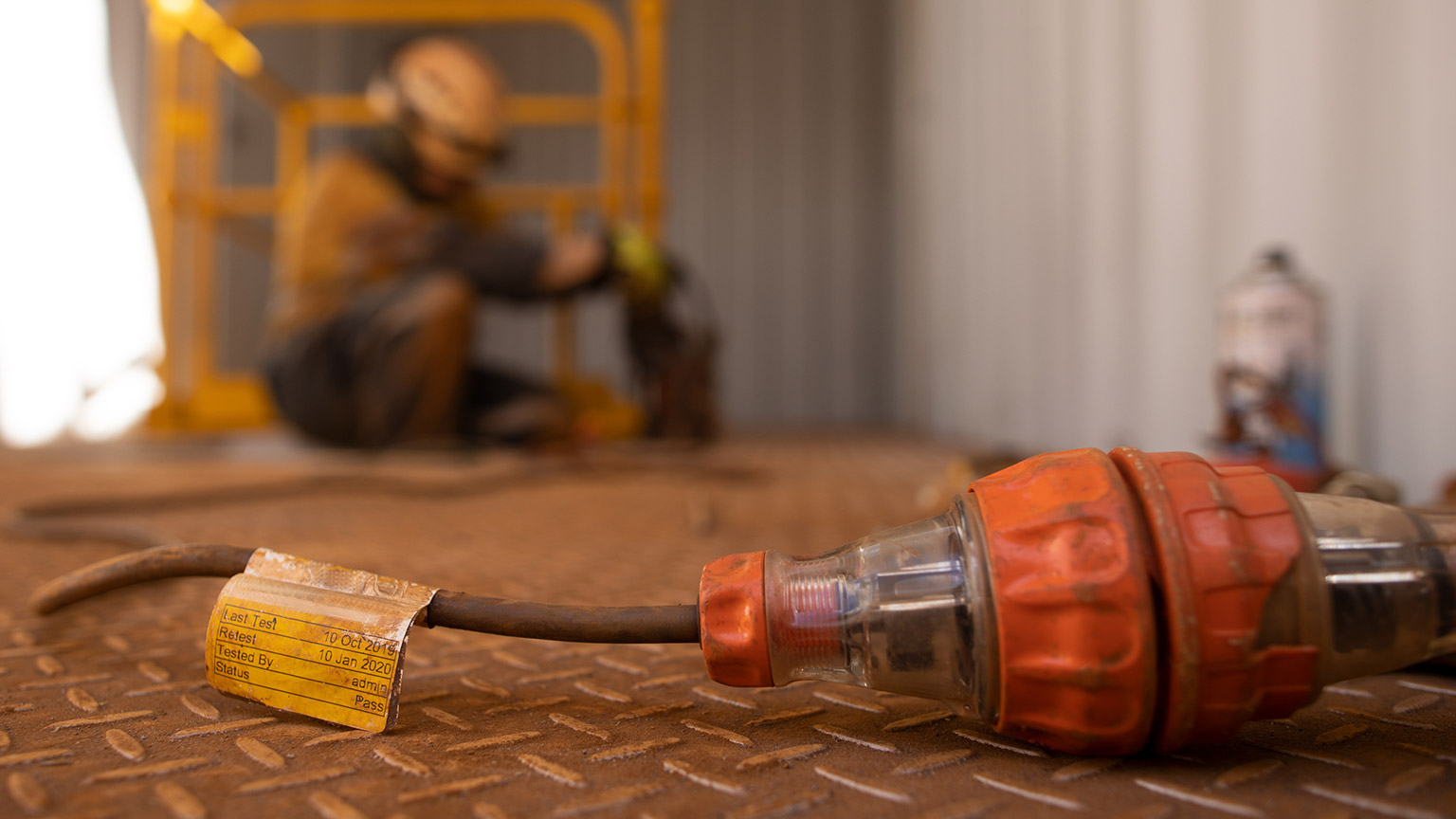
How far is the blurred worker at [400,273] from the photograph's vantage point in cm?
239

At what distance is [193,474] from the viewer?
1792 mm

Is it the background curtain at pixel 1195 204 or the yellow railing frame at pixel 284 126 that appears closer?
the background curtain at pixel 1195 204

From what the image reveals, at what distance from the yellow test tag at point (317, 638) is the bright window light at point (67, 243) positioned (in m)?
3.71

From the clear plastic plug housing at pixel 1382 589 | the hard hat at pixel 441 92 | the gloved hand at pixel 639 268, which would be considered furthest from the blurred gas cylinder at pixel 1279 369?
the hard hat at pixel 441 92

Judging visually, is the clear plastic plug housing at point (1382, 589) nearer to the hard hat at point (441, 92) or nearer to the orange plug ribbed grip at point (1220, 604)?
the orange plug ribbed grip at point (1220, 604)

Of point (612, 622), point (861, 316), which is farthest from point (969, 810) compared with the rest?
point (861, 316)

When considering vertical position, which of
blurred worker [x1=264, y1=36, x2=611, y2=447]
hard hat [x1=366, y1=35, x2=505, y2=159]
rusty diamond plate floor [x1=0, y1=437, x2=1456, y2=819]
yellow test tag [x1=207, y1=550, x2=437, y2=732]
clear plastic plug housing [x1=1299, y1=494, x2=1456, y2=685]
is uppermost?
hard hat [x1=366, y1=35, x2=505, y2=159]

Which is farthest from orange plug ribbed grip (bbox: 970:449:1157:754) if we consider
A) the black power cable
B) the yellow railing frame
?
the yellow railing frame

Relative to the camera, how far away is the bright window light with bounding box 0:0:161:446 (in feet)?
11.1

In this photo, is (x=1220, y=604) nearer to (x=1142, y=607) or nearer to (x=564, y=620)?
(x=1142, y=607)

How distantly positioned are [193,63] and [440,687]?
11.8 feet

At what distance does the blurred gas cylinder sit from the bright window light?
3916 millimetres

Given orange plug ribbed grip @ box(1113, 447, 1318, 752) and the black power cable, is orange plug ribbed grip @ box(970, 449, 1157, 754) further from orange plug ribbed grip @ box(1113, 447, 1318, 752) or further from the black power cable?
the black power cable

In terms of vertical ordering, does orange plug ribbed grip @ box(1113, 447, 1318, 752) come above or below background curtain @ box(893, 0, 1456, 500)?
below
